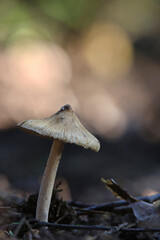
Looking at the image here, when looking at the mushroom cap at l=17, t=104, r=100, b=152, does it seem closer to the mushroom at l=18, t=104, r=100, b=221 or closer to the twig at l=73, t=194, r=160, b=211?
the mushroom at l=18, t=104, r=100, b=221

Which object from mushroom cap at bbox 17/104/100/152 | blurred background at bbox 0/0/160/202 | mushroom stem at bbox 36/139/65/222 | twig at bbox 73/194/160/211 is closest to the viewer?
mushroom cap at bbox 17/104/100/152

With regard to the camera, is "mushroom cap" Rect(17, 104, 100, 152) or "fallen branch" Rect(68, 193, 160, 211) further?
"fallen branch" Rect(68, 193, 160, 211)

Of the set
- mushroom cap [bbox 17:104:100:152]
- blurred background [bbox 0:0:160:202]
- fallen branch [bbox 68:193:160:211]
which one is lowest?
fallen branch [bbox 68:193:160:211]

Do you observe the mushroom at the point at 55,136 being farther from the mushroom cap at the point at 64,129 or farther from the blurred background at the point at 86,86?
the blurred background at the point at 86,86

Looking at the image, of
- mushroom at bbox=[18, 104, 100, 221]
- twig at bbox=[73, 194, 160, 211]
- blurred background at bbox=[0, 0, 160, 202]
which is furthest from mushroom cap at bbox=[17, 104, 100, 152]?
blurred background at bbox=[0, 0, 160, 202]

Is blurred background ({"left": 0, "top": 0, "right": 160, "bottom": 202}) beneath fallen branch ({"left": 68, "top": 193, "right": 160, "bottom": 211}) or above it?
above

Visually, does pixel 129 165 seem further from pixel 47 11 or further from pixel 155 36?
pixel 47 11

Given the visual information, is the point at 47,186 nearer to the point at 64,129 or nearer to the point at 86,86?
A: the point at 64,129
